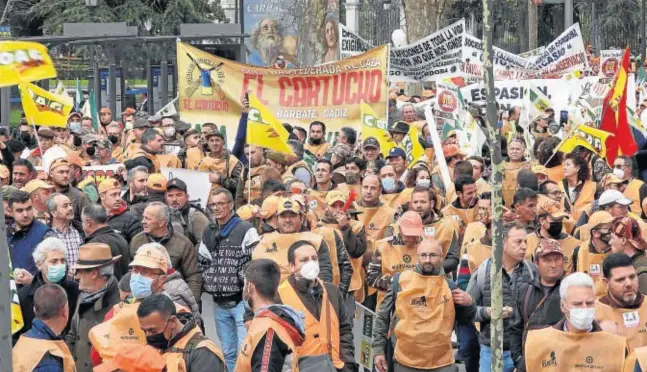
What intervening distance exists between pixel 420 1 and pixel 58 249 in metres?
24.6

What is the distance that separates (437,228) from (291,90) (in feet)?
27.5

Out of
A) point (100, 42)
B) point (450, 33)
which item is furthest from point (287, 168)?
point (100, 42)

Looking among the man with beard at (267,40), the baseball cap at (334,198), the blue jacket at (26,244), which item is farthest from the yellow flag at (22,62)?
the man with beard at (267,40)

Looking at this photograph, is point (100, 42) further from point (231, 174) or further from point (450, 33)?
point (231, 174)

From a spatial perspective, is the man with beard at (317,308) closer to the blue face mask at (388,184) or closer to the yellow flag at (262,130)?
the blue face mask at (388,184)

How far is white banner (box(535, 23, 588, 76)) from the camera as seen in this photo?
25.2 meters

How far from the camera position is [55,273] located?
9.34 metres

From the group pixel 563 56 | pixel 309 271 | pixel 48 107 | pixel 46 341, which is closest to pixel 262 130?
pixel 48 107

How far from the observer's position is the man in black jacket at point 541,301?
9000 mm

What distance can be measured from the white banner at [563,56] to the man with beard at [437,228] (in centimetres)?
1414

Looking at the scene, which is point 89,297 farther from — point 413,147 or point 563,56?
point 563,56

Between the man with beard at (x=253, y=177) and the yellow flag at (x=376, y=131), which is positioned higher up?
the yellow flag at (x=376, y=131)

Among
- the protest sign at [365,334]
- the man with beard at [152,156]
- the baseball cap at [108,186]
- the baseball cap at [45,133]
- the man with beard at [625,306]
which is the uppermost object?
the baseball cap at [45,133]

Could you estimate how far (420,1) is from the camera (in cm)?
3328
